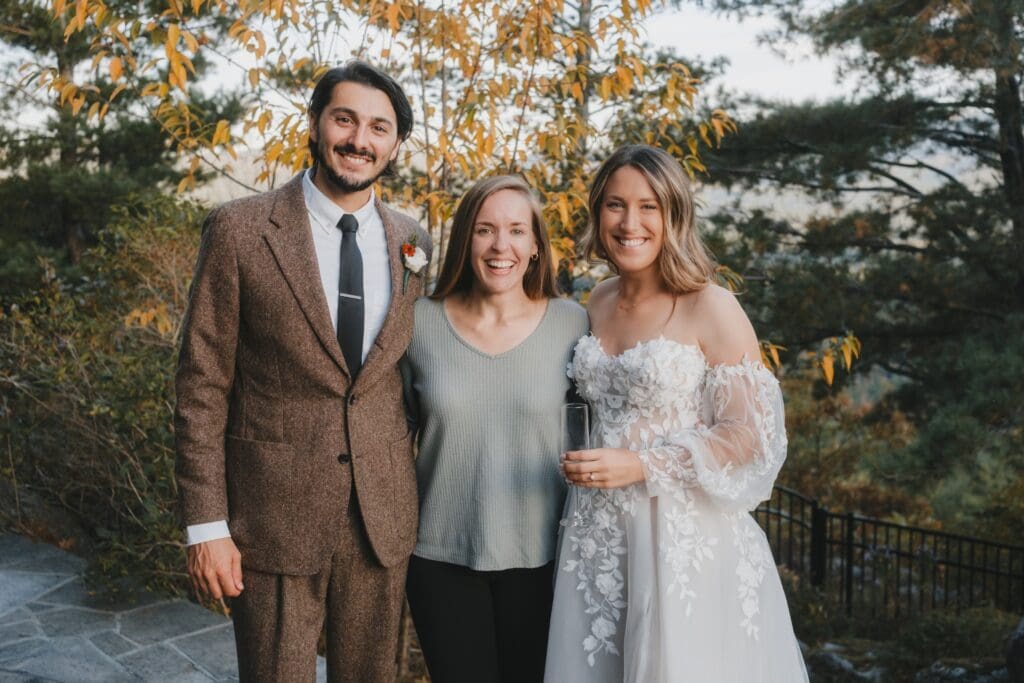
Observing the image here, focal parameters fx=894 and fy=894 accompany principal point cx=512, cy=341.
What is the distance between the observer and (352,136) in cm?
233

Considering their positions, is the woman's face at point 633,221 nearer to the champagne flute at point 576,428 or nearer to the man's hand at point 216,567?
the champagne flute at point 576,428

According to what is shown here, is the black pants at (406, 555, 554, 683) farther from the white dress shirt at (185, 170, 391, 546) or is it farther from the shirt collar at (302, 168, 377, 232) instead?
the shirt collar at (302, 168, 377, 232)

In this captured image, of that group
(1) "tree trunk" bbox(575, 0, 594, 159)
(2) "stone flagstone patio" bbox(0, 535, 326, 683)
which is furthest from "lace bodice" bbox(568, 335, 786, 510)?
(2) "stone flagstone patio" bbox(0, 535, 326, 683)

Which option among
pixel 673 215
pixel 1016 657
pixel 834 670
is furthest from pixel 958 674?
pixel 673 215

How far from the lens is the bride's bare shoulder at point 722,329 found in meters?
2.39

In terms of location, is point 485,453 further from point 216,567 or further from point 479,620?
point 216,567

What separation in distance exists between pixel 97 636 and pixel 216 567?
2.69 m

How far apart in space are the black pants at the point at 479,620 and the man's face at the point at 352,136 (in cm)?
106

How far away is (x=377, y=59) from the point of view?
3.76 meters

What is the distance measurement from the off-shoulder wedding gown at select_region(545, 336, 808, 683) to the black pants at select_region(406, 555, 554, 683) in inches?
3.5

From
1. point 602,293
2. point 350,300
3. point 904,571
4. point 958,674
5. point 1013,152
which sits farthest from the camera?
point 904,571

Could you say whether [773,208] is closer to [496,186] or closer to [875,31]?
[875,31]

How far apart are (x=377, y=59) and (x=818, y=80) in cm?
682

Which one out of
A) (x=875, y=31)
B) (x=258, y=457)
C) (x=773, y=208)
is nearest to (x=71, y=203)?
(x=773, y=208)
